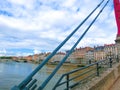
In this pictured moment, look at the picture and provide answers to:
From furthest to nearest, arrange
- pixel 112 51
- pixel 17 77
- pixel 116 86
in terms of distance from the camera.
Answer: pixel 112 51 → pixel 17 77 → pixel 116 86

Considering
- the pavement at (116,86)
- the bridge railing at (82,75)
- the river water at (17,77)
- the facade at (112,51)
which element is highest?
the facade at (112,51)

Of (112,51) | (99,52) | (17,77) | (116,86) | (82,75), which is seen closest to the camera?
(82,75)

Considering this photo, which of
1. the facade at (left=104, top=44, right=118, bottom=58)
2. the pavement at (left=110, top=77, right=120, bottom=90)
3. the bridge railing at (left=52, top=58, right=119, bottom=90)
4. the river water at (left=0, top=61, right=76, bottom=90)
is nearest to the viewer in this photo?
the bridge railing at (left=52, top=58, right=119, bottom=90)

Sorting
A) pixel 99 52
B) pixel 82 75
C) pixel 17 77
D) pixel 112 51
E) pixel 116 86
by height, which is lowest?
pixel 17 77

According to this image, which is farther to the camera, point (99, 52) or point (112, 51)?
point (99, 52)

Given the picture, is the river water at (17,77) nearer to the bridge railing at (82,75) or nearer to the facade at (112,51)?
the facade at (112,51)

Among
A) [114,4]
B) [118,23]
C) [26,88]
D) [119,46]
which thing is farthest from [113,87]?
[26,88]

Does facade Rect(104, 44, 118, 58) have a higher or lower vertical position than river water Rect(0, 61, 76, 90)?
higher

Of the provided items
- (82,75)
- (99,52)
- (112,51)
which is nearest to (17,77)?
(82,75)

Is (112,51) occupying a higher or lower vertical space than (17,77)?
higher

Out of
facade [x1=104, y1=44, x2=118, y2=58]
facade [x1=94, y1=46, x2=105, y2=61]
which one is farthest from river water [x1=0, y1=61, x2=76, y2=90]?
facade [x1=94, y1=46, x2=105, y2=61]

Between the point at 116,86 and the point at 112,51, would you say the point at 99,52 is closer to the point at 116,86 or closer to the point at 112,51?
the point at 112,51

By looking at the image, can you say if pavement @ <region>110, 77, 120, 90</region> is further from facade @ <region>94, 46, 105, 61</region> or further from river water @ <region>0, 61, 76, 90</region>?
facade @ <region>94, 46, 105, 61</region>

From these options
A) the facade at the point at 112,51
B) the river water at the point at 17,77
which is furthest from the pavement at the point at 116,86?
the river water at the point at 17,77
